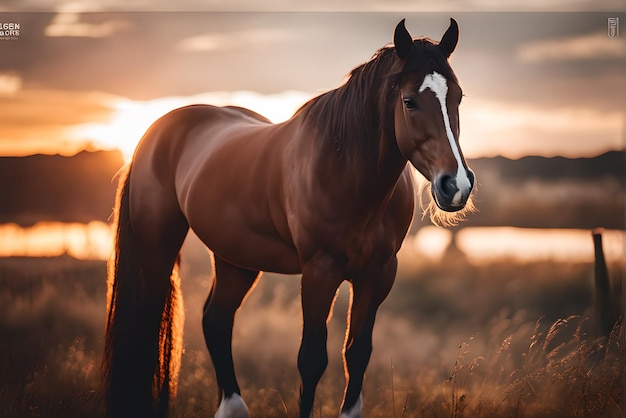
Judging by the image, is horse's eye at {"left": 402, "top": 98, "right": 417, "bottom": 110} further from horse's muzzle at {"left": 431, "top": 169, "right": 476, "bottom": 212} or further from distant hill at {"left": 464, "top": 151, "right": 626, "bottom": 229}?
distant hill at {"left": 464, "top": 151, "right": 626, "bottom": 229}

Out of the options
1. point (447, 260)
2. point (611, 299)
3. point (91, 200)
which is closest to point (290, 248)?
point (447, 260)

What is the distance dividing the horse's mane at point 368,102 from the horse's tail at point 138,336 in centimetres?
166

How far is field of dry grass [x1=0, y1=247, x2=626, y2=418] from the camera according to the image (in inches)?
Answer: 189

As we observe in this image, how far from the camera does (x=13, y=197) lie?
5234 mm

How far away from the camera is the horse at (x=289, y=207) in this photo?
330 cm

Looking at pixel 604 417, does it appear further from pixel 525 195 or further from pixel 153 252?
pixel 153 252

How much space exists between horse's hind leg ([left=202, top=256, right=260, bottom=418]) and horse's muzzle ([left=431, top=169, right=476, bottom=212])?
1.78 meters

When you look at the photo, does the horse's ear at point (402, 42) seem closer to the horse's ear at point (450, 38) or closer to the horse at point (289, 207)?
the horse at point (289, 207)

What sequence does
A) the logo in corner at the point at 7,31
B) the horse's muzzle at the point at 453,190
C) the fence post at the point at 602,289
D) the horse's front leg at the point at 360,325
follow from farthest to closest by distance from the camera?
the logo in corner at the point at 7,31 → the fence post at the point at 602,289 → the horse's front leg at the point at 360,325 → the horse's muzzle at the point at 453,190

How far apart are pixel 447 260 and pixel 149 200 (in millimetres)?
2174

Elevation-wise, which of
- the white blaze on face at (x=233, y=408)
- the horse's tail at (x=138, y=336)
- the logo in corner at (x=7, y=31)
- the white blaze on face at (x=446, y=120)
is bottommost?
the white blaze on face at (x=233, y=408)

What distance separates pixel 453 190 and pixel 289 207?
95 centimetres

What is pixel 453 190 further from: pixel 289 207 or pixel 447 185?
pixel 289 207

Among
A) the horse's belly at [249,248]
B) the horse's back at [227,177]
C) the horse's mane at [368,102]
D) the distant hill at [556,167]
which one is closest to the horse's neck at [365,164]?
the horse's mane at [368,102]
